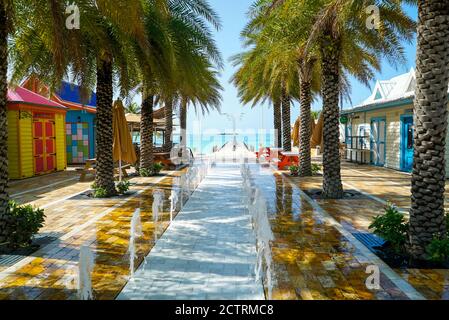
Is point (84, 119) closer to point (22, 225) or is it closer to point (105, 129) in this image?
point (105, 129)

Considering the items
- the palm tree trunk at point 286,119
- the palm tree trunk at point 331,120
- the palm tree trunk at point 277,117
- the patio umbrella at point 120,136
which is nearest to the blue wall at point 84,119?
the palm tree trunk at point 286,119

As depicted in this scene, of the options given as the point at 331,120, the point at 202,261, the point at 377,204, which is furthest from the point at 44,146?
the point at 202,261

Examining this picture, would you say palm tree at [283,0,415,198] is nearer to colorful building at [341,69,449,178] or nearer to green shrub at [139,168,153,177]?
colorful building at [341,69,449,178]

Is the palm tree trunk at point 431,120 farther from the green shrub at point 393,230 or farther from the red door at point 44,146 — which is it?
the red door at point 44,146

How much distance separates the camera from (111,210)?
34.1 ft

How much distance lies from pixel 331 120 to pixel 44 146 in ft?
42.5

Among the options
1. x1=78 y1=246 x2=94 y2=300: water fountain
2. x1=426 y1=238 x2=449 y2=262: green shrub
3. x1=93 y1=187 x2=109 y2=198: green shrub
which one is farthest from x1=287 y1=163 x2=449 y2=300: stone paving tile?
x1=93 y1=187 x2=109 y2=198: green shrub

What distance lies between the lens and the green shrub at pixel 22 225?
702cm

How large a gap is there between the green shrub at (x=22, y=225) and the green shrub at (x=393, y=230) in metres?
5.82

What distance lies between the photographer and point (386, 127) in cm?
2131

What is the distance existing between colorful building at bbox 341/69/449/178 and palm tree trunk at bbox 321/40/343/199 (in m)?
4.85
